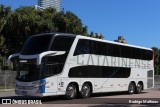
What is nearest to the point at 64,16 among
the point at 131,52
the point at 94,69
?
the point at 131,52

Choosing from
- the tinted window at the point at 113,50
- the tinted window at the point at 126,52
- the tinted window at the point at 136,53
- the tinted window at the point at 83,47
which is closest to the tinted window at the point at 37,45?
the tinted window at the point at 83,47

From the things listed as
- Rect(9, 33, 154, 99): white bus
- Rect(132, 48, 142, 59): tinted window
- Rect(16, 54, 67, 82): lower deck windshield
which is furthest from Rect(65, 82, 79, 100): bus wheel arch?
Rect(132, 48, 142, 59): tinted window

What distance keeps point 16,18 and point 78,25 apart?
30.6 ft

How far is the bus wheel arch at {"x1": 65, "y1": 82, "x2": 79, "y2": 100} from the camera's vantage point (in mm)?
22141

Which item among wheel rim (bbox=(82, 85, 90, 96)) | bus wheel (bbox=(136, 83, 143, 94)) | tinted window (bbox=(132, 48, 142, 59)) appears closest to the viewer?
wheel rim (bbox=(82, 85, 90, 96))

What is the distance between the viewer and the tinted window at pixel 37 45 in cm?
2069

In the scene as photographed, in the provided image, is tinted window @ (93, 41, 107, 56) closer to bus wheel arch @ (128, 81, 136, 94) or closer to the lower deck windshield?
the lower deck windshield

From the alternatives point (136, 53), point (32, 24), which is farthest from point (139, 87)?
point (32, 24)

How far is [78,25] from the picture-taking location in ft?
181

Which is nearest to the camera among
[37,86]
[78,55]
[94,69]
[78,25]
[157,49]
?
[37,86]

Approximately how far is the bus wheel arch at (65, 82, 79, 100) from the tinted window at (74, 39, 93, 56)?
1896 mm

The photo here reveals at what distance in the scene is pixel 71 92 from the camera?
2241 centimetres

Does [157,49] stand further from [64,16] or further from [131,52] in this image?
[131,52]

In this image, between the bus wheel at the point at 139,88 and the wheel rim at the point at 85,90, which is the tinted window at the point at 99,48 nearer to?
the wheel rim at the point at 85,90
